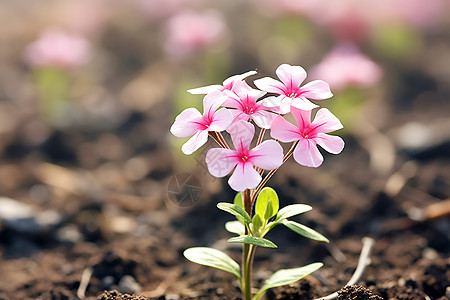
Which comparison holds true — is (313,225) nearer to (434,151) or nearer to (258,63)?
(434,151)

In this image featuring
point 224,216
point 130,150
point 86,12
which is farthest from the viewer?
point 86,12

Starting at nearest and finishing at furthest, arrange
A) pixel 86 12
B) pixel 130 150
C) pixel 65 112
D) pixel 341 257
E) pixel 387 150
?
1. pixel 341 257
2. pixel 387 150
3. pixel 130 150
4. pixel 65 112
5. pixel 86 12

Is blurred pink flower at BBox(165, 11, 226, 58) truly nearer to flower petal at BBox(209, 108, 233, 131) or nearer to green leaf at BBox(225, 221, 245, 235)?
green leaf at BBox(225, 221, 245, 235)

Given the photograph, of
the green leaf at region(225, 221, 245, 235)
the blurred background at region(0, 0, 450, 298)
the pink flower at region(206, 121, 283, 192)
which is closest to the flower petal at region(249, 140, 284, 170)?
the pink flower at region(206, 121, 283, 192)

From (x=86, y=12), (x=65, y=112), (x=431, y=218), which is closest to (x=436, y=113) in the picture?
(x=431, y=218)

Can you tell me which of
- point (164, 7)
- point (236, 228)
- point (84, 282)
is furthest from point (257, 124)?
point (164, 7)

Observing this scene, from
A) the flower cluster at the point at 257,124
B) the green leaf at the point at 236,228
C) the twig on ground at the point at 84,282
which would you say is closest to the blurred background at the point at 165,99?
the twig on ground at the point at 84,282

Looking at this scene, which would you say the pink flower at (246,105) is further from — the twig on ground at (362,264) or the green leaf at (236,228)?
the twig on ground at (362,264)
